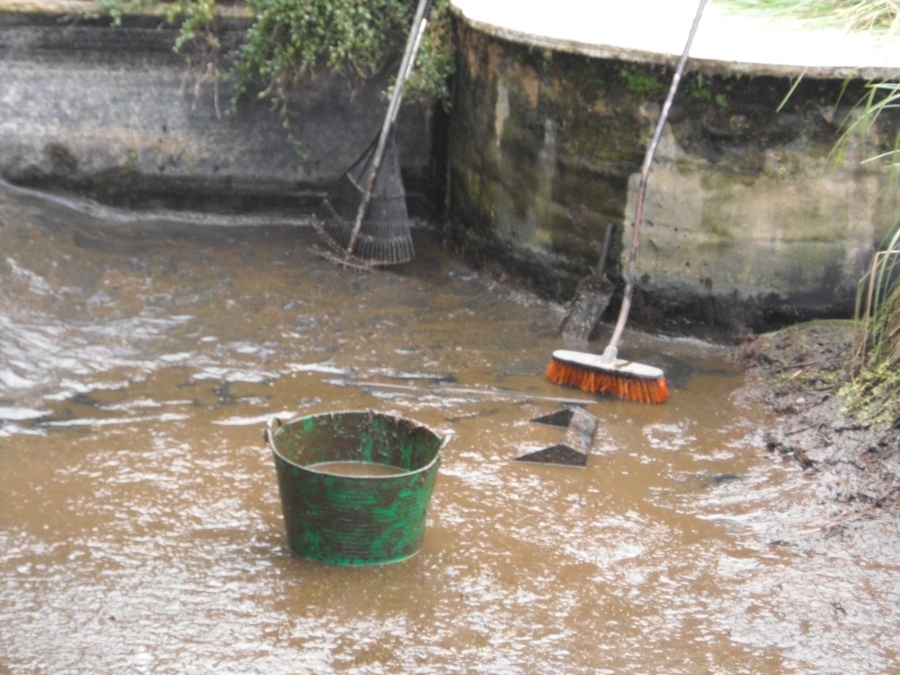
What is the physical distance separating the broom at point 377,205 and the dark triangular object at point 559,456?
2.30 m

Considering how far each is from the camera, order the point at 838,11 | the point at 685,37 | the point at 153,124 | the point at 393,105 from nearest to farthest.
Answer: the point at 685,37 → the point at 838,11 → the point at 393,105 → the point at 153,124

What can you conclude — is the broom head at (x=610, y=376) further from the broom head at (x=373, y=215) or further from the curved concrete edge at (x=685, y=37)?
the broom head at (x=373, y=215)

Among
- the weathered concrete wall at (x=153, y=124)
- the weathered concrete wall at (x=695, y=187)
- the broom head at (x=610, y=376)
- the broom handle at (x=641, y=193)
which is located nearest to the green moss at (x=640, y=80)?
the weathered concrete wall at (x=695, y=187)

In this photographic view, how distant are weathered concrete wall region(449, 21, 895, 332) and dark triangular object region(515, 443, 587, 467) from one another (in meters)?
1.58

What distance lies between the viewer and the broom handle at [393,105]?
20.1 feet

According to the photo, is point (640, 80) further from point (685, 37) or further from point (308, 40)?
point (308, 40)

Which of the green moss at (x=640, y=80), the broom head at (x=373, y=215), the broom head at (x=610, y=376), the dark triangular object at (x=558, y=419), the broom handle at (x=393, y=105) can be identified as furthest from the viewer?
the broom head at (x=373, y=215)

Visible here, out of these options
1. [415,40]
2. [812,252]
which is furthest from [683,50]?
[415,40]

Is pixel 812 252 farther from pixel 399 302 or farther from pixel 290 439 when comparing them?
pixel 290 439

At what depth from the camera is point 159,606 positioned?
10.2 ft

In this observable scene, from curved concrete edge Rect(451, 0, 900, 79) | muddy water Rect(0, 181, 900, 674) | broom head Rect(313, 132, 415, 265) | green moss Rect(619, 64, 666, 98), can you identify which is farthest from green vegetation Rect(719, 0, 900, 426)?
broom head Rect(313, 132, 415, 265)

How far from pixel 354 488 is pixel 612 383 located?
1964mm

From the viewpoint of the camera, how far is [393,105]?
619cm

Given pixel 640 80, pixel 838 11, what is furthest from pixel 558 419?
pixel 838 11
